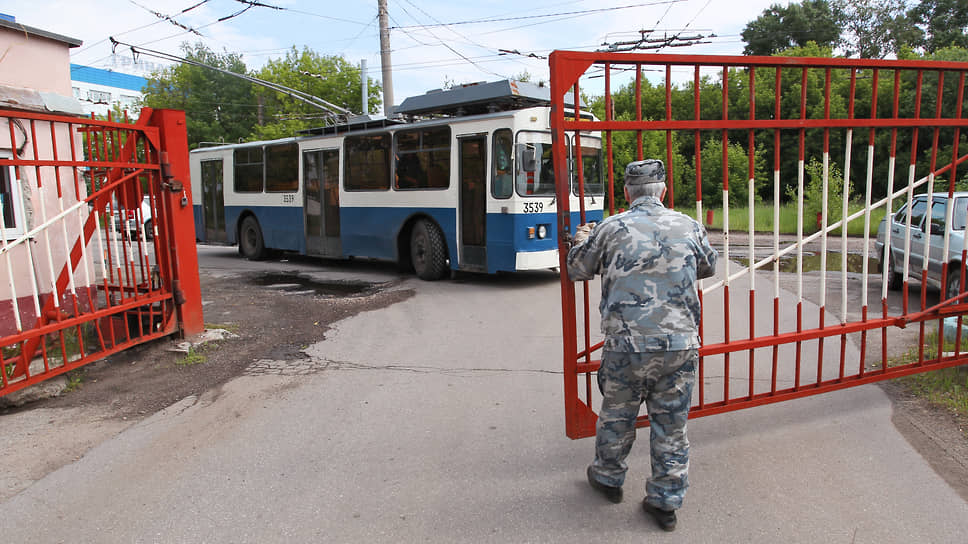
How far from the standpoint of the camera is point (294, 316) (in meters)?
8.11

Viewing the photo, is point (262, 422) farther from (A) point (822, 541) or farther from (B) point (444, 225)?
(B) point (444, 225)

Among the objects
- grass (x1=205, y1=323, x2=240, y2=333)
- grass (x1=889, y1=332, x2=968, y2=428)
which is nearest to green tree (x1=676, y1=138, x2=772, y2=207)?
grass (x1=889, y1=332, x2=968, y2=428)

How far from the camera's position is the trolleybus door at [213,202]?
53.3 feet

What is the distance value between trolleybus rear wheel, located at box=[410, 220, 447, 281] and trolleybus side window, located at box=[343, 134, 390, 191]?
1.19m

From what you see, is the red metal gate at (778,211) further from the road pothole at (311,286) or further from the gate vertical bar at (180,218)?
the road pothole at (311,286)

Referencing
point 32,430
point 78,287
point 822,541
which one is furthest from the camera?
point 78,287

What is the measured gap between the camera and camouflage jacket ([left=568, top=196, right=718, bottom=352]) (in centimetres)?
298

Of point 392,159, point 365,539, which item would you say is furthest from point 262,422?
point 392,159

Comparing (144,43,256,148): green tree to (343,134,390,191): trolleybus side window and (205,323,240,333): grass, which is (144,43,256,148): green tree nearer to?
(343,134,390,191): trolleybus side window

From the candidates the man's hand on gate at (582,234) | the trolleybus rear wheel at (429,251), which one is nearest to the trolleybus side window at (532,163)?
the trolleybus rear wheel at (429,251)

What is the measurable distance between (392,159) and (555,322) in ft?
17.9

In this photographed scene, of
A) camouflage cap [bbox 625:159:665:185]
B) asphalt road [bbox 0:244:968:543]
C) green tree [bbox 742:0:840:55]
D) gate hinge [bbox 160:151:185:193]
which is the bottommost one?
asphalt road [bbox 0:244:968:543]

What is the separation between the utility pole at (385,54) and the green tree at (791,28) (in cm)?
3701

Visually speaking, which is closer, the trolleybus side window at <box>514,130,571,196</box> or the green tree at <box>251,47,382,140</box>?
the trolleybus side window at <box>514,130,571,196</box>
